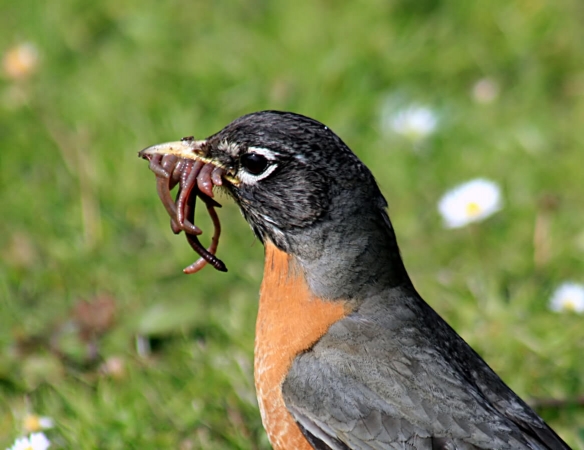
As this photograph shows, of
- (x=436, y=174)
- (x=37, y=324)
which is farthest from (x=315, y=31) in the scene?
(x=37, y=324)

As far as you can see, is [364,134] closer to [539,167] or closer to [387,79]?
[387,79]

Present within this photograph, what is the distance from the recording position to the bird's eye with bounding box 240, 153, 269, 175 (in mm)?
3744

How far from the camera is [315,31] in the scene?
719cm

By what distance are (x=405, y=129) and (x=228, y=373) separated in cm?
262

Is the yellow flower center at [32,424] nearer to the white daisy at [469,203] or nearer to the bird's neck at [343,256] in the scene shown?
the bird's neck at [343,256]

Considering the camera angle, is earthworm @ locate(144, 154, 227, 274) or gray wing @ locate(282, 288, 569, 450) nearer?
gray wing @ locate(282, 288, 569, 450)

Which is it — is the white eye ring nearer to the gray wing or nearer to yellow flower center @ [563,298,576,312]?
the gray wing

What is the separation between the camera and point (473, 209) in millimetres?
5508

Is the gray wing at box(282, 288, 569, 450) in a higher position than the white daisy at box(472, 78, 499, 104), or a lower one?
lower

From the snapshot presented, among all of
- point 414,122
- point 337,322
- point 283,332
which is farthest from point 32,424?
point 414,122

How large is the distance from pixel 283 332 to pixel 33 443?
1179 millimetres

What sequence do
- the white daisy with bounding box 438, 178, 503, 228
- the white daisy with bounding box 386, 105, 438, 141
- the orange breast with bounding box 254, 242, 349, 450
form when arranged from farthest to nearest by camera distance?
the white daisy with bounding box 386, 105, 438, 141
the white daisy with bounding box 438, 178, 503, 228
the orange breast with bounding box 254, 242, 349, 450

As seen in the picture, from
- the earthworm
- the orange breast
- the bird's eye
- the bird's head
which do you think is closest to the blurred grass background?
the orange breast

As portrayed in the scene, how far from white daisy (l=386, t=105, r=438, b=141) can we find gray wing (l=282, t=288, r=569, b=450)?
9.69 ft
